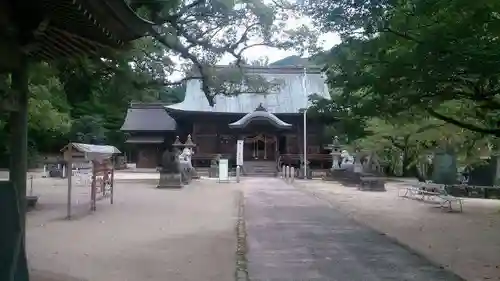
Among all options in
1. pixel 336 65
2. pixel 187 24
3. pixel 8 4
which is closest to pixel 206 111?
pixel 187 24

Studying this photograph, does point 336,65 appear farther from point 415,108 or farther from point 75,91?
point 75,91

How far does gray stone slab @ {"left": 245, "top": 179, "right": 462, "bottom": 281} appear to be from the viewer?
21.6ft

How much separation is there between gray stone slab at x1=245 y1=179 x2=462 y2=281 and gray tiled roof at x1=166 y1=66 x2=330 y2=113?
91.9 feet

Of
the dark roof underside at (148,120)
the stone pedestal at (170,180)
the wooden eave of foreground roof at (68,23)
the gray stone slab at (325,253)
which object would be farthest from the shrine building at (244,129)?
the wooden eave of foreground roof at (68,23)

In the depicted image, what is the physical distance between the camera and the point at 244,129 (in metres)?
39.2

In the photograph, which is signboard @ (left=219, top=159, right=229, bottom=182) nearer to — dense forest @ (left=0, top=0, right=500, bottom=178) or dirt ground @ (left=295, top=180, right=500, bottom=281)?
dense forest @ (left=0, top=0, right=500, bottom=178)

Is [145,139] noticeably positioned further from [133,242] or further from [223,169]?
[133,242]

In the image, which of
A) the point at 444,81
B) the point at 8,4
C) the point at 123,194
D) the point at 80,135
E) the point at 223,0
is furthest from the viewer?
the point at 80,135

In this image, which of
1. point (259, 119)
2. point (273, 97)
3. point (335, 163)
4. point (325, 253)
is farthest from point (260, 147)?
point (325, 253)

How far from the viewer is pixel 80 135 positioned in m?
38.5

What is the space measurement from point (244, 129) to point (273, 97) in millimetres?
5039

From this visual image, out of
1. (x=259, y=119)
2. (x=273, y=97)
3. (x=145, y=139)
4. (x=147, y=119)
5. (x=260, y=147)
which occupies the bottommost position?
(x=260, y=147)

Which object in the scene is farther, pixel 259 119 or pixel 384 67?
pixel 259 119

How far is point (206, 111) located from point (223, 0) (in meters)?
24.3
